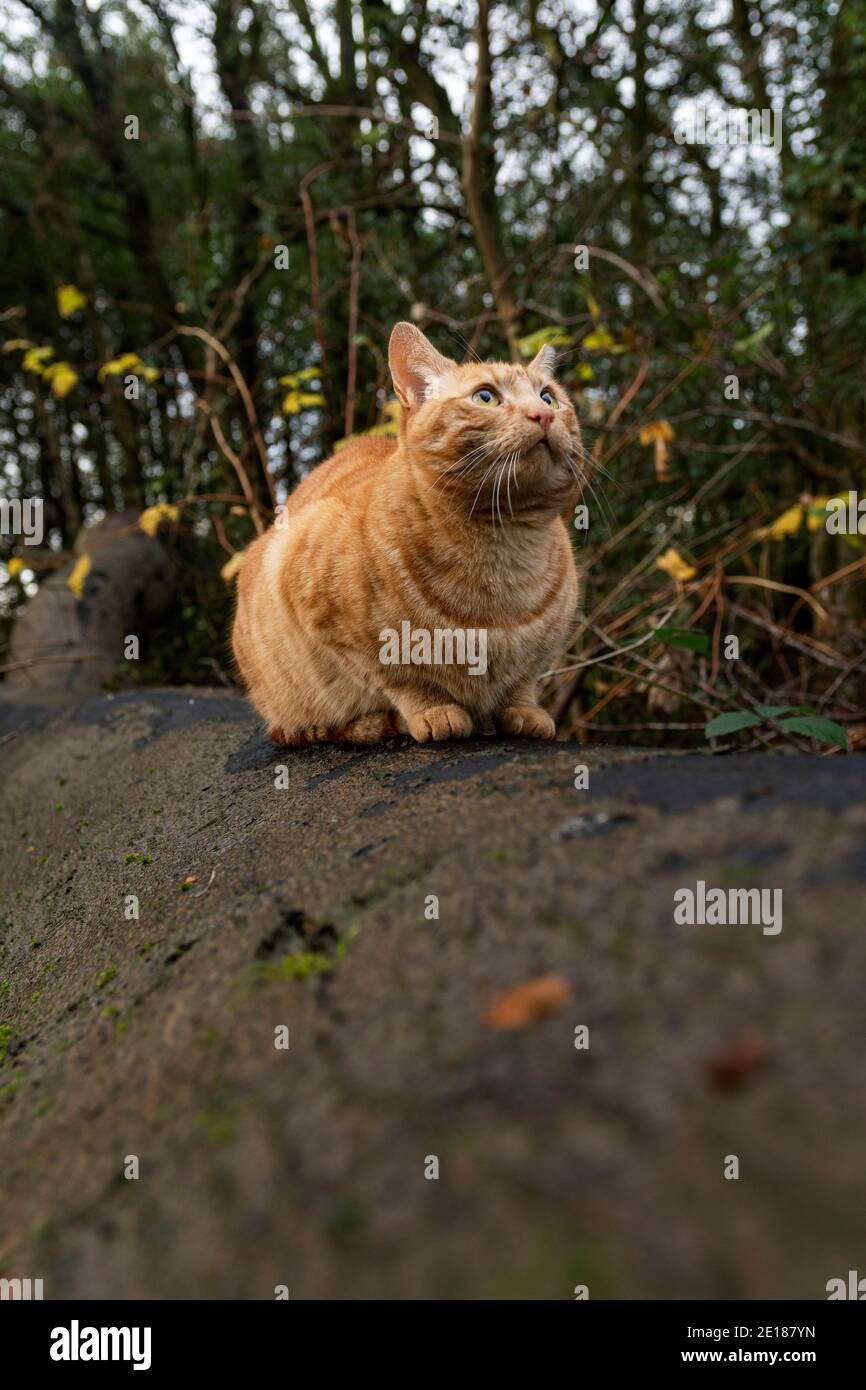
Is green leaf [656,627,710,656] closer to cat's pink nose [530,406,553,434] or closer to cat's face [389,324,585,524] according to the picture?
cat's face [389,324,585,524]

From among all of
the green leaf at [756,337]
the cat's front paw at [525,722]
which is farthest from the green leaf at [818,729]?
the green leaf at [756,337]

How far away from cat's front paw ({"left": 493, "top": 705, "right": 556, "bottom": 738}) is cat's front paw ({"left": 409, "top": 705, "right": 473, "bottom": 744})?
18 centimetres

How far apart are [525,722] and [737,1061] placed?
1.58 meters

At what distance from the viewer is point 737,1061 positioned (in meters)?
0.91

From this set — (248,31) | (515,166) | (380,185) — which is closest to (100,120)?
(248,31)

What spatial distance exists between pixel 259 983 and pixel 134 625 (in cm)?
477

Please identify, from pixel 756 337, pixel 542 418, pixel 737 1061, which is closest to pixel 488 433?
pixel 542 418

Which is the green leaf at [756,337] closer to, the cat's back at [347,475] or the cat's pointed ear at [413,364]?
the cat's back at [347,475]

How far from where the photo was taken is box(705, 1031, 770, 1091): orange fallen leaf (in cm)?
90

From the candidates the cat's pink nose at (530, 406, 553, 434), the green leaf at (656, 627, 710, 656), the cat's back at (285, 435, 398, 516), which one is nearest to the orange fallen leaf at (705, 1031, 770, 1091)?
the green leaf at (656, 627, 710, 656)

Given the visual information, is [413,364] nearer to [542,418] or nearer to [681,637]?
[542,418]

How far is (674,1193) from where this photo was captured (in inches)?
32.7

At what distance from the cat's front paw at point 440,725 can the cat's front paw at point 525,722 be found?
0.60 ft
